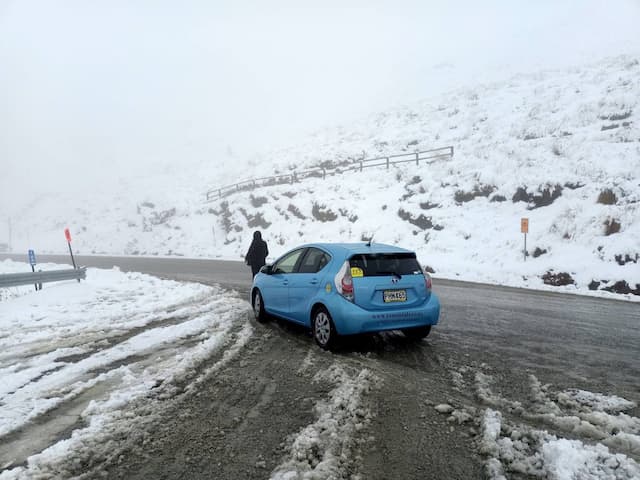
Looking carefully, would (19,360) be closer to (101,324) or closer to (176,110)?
(101,324)

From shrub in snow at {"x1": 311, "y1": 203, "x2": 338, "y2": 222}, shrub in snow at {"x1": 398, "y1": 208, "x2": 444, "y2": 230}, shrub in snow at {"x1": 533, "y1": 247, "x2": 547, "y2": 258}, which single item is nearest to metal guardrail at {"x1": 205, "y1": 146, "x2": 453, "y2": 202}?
shrub in snow at {"x1": 311, "y1": 203, "x2": 338, "y2": 222}

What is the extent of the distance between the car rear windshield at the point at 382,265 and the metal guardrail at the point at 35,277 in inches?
388

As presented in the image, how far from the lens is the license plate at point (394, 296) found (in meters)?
6.04

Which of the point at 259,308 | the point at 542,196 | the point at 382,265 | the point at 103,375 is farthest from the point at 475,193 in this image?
the point at 103,375

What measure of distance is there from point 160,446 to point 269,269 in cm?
467

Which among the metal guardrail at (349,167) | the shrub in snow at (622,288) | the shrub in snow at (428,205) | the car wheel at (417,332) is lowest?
the shrub in snow at (622,288)

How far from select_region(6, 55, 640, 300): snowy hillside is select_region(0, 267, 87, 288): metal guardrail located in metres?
11.8

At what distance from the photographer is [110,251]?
3875cm

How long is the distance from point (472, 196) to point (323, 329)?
1666 centimetres

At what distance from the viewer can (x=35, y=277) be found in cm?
1237

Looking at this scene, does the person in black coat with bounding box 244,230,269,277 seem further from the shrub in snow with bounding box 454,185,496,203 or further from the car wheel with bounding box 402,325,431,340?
the shrub in snow with bounding box 454,185,496,203

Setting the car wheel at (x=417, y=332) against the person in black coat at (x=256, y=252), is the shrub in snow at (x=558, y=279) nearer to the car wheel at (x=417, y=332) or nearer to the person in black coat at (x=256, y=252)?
the car wheel at (x=417, y=332)

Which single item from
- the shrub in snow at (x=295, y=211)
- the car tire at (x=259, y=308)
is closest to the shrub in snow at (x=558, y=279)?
the car tire at (x=259, y=308)

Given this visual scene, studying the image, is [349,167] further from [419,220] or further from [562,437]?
[562,437]
